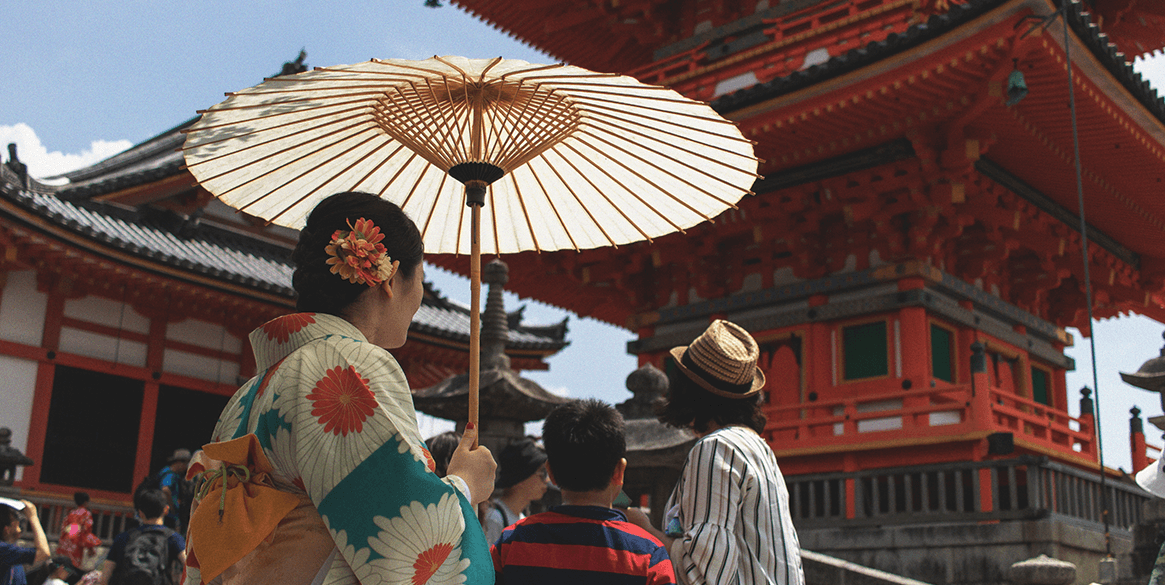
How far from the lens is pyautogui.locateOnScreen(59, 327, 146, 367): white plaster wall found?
1238cm

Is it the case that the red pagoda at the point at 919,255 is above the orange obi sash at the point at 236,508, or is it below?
above

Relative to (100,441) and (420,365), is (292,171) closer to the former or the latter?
(100,441)

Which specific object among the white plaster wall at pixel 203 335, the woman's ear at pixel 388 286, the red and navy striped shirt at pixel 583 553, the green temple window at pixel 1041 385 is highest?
the white plaster wall at pixel 203 335

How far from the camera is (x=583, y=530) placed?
2.41m

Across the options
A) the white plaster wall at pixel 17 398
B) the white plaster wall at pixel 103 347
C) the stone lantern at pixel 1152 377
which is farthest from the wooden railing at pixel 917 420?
the white plaster wall at pixel 17 398

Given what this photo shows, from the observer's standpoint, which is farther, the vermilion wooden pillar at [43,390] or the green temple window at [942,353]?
the vermilion wooden pillar at [43,390]

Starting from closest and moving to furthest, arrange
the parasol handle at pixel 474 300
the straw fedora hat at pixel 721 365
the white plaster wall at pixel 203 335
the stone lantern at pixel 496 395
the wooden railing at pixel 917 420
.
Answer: the parasol handle at pixel 474 300 < the straw fedora hat at pixel 721 365 < the stone lantern at pixel 496 395 < the wooden railing at pixel 917 420 < the white plaster wall at pixel 203 335

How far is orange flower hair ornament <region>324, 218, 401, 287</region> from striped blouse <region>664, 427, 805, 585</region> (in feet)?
3.54

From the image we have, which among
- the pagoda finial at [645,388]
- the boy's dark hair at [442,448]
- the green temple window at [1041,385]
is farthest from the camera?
the green temple window at [1041,385]

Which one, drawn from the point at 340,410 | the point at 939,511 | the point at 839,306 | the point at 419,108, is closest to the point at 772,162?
the point at 839,306

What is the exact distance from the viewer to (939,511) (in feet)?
26.8

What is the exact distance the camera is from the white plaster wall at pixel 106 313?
1249 centimetres

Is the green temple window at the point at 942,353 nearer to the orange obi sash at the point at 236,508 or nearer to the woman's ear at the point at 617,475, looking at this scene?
the woman's ear at the point at 617,475

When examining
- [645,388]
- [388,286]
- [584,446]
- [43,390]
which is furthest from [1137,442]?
[43,390]
